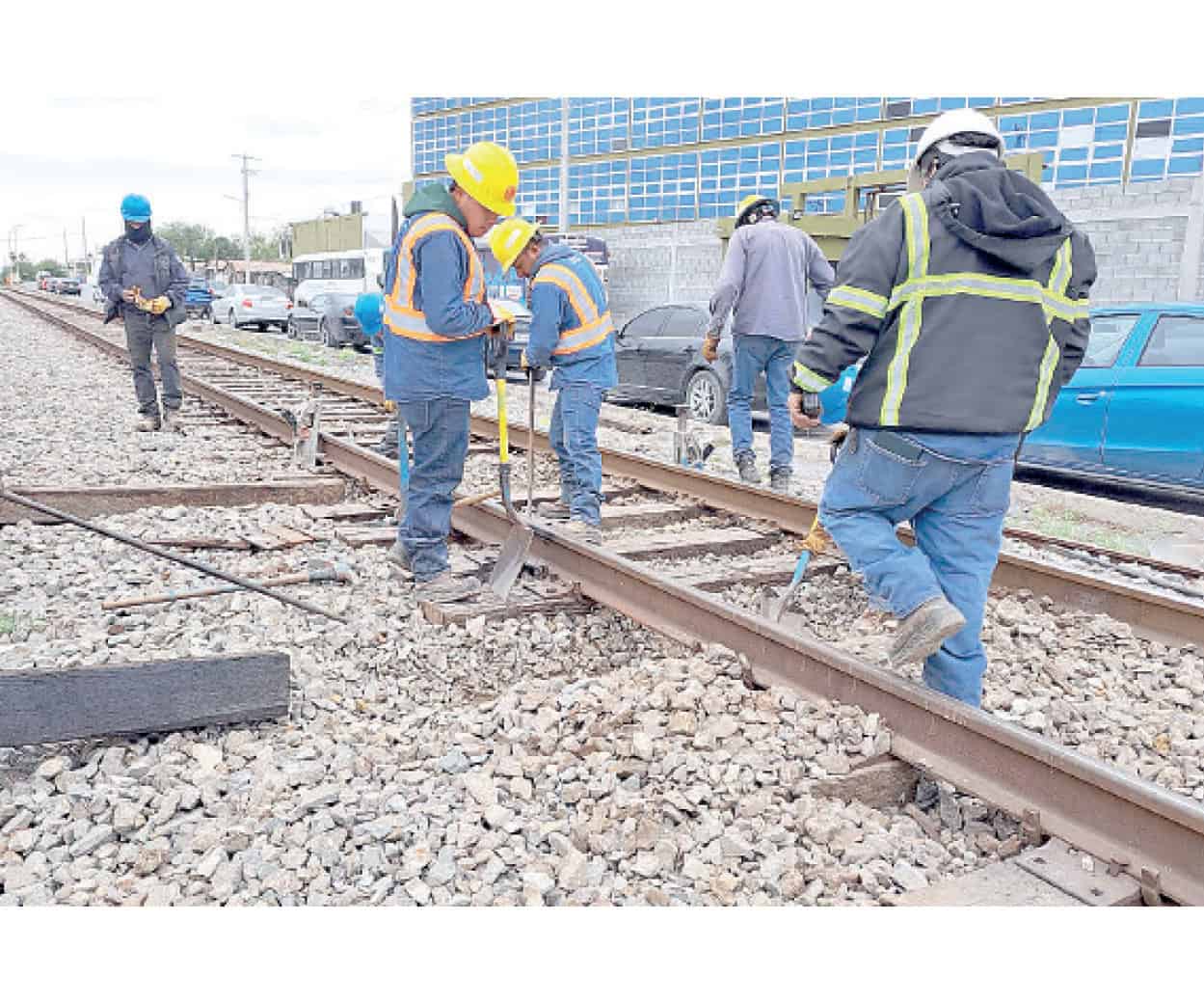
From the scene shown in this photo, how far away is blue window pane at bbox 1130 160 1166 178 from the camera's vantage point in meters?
22.8

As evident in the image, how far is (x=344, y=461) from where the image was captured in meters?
7.61

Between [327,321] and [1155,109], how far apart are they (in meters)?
18.4

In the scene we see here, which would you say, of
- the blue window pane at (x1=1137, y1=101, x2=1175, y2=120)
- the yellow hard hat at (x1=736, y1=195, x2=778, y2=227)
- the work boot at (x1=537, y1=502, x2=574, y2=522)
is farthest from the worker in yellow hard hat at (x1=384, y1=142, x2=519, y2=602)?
the blue window pane at (x1=1137, y1=101, x2=1175, y2=120)

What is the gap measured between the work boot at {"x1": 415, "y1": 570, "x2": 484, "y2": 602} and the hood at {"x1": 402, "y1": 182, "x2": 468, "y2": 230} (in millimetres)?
1517

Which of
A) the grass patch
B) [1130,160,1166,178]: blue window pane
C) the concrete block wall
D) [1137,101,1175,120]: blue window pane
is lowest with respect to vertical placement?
the grass patch

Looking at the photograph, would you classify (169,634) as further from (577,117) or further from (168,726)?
(577,117)

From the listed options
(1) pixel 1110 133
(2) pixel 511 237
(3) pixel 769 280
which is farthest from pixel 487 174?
(1) pixel 1110 133

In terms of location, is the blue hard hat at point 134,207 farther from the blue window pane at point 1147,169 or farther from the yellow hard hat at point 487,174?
the blue window pane at point 1147,169

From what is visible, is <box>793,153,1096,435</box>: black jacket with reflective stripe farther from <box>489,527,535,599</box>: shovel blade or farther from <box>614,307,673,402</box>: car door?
<box>614,307,673,402</box>: car door

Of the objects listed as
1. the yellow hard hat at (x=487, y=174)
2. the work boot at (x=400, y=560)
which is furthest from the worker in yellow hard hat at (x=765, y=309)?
the work boot at (x=400, y=560)

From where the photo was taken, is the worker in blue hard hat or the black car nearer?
the worker in blue hard hat

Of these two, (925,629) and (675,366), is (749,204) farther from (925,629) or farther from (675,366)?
(675,366)

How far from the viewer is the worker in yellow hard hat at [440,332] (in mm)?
4441

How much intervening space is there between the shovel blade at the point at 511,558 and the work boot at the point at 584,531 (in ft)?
1.16
